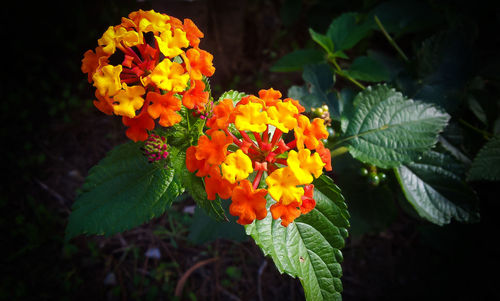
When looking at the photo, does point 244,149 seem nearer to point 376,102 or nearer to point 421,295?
point 376,102

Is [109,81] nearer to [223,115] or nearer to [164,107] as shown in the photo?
[164,107]

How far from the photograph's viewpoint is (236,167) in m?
0.76

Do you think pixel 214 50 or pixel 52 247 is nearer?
pixel 52 247

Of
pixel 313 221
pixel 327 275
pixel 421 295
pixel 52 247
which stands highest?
pixel 313 221

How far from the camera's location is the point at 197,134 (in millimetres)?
931

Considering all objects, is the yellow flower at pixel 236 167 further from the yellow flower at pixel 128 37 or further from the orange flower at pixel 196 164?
the yellow flower at pixel 128 37

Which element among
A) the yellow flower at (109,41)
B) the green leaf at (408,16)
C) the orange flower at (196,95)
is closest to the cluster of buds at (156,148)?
the orange flower at (196,95)

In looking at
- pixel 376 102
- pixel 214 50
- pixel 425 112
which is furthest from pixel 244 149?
pixel 214 50

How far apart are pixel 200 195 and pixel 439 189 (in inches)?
38.1

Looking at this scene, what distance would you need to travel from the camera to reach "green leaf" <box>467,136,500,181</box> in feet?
3.84

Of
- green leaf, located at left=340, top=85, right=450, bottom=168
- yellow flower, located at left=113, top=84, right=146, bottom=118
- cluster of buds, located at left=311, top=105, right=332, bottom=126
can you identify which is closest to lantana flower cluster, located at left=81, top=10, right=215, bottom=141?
yellow flower, located at left=113, top=84, right=146, bottom=118

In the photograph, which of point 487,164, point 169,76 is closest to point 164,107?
point 169,76

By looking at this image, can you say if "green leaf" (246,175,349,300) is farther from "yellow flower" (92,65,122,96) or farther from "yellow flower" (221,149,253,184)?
"yellow flower" (92,65,122,96)

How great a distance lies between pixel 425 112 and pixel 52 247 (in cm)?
217
